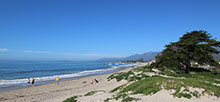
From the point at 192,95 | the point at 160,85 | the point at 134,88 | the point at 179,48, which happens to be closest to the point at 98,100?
the point at 134,88

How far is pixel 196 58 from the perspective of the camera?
70.5ft

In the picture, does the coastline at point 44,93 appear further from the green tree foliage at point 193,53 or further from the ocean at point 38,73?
the green tree foliage at point 193,53

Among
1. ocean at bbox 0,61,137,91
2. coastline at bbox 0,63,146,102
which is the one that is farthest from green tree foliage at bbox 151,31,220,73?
ocean at bbox 0,61,137,91

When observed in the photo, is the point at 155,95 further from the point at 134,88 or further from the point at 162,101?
the point at 134,88

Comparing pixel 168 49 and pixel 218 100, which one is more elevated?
pixel 168 49

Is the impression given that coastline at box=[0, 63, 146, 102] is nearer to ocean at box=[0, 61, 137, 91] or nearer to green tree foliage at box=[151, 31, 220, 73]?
A: ocean at box=[0, 61, 137, 91]

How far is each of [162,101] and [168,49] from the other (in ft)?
60.0

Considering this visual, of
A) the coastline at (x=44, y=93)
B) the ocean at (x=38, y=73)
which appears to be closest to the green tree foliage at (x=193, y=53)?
the coastline at (x=44, y=93)

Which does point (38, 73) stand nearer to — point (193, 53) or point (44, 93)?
point (44, 93)

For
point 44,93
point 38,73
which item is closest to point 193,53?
point 44,93

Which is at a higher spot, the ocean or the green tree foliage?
the green tree foliage

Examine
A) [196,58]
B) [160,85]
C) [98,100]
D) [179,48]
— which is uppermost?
[179,48]

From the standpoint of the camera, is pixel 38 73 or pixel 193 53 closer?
pixel 193 53

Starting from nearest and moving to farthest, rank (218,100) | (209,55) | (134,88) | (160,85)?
(218,100), (160,85), (134,88), (209,55)
